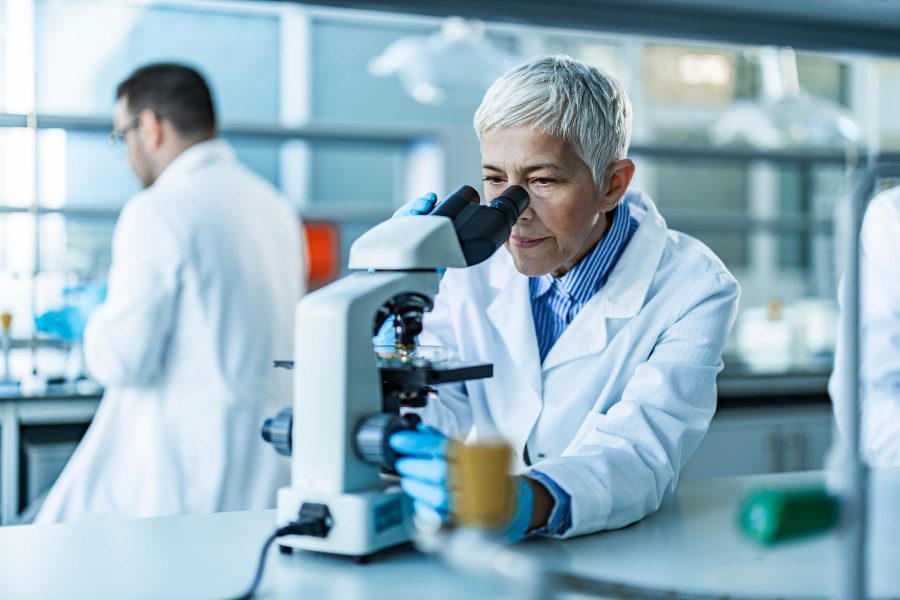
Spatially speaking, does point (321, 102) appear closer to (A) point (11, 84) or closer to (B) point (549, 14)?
(A) point (11, 84)

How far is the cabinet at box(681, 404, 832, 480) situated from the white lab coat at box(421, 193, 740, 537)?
1921 mm

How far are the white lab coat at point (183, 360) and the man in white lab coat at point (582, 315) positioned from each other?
90 centimetres

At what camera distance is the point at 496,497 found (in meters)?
0.66

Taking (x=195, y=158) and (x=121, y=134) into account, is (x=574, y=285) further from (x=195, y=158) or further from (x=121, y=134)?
(x=121, y=134)

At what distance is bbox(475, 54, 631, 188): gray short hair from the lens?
1585mm

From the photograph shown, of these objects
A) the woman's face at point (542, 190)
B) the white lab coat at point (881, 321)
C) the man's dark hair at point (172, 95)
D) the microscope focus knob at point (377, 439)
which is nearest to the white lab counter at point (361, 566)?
the microscope focus knob at point (377, 439)

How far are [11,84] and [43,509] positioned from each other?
11.5 ft

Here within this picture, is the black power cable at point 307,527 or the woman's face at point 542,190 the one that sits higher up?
the woman's face at point 542,190

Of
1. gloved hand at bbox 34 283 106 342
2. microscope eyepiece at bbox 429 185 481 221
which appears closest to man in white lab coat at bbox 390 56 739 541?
microscope eyepiece at bbox 429 185 481 221

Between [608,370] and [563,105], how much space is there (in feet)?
1.54

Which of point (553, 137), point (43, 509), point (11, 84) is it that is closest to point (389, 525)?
point (553, 137)

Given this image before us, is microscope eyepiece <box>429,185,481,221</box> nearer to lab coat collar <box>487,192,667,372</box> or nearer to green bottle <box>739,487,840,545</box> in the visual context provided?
lab coat collar <box>487,192,667,372</box>

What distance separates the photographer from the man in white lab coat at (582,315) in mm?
1450

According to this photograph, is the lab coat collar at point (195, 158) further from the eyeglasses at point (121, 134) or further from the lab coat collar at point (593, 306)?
the lab coat collar at point (593, 306)
